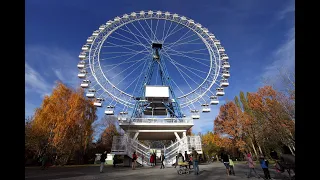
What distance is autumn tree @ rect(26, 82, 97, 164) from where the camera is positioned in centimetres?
3034

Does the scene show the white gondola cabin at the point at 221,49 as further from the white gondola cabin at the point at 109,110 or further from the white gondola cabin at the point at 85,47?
the white gondola cabin at the point at 85,47

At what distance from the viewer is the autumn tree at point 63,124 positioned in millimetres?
30344

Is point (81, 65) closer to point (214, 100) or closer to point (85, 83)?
point (85, 83)

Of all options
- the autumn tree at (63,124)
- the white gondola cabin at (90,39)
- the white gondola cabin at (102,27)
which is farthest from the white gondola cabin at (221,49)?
the autumn tree at (63,124)

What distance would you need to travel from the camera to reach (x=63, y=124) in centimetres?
3303

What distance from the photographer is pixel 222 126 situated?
43.9m

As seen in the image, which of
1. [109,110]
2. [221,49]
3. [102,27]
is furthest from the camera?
[221,49]

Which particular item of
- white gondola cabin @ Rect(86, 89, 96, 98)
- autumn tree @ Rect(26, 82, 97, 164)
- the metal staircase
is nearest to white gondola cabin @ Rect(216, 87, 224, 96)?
the metal staircase

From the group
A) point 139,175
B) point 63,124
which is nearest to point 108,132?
point 63,124

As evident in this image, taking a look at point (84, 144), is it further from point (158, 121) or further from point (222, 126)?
point (222, 126)

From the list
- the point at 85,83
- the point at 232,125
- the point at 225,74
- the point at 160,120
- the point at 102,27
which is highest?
the point at 102,27

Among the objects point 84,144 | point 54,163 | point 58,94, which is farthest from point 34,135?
point 84,144

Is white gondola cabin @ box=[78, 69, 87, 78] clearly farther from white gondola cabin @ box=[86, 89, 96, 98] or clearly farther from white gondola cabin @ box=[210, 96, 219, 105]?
white gondola cabin @ box=[210, 96, 219, 105]

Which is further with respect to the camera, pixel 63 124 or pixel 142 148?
pixel 63 124
